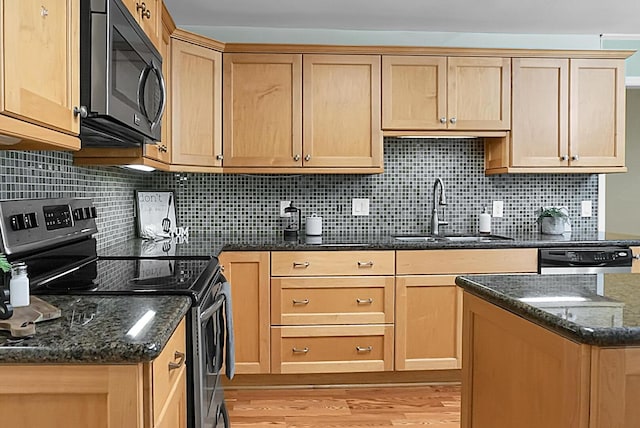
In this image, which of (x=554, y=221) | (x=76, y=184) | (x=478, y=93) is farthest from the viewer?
(x=554, y=221)

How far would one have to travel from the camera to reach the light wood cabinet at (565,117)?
11.8 feet

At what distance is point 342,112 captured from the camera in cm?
349

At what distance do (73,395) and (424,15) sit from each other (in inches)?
123

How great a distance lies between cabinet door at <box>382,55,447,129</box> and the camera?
11.5 feet

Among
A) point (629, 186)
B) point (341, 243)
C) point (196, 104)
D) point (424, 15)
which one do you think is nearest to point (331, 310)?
point (341, 243)

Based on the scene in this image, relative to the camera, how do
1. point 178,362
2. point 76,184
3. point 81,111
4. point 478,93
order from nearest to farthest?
point 178,362 < point 81,111 < point 76,184 < point 478,93

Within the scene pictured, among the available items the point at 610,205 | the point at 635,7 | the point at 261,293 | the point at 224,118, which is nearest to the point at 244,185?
the point at 224,118

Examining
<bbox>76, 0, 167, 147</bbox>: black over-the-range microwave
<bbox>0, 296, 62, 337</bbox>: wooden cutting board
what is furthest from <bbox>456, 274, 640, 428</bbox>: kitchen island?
<bbox>76, 0, 167, 147</bbox>: black over-the-range microwave

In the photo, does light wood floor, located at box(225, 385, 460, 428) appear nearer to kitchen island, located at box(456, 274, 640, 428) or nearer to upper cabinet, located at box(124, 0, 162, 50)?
kitchen island, located at box(456, 274, 640, 428)

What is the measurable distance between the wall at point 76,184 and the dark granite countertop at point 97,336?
663 mm

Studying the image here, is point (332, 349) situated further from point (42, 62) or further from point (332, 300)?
point (42, 62)

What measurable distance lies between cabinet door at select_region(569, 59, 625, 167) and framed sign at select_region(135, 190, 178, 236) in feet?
8.61

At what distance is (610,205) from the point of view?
5586 mm

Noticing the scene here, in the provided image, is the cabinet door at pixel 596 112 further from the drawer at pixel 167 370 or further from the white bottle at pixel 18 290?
the white bottle at pixel 18 290
